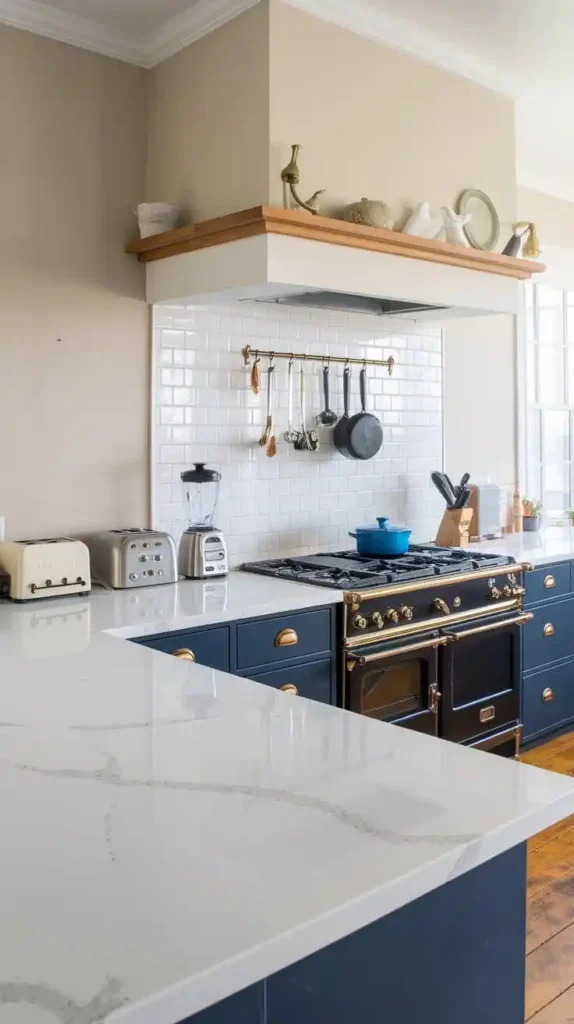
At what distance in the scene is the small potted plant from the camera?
4781mm

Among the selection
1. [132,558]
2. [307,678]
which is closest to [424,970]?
[307,678]

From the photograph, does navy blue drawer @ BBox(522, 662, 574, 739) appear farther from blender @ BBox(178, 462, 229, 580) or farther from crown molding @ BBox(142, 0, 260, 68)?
crown molding @ BBox(142, 0, 260, 68)

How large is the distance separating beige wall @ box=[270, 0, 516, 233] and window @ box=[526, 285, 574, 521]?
140 cm

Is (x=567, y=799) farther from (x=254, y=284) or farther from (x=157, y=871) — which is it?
(x=254, y=284)

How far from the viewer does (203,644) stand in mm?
2670

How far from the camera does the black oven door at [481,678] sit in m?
3.46

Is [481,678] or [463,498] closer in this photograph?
[481,678]

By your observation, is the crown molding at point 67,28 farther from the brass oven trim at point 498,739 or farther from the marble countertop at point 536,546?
the brass oven trim at point 498,739

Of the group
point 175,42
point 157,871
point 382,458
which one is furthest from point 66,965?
point 382,458

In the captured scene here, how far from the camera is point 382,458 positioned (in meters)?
4.14

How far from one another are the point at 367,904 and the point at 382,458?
3256 millimetres

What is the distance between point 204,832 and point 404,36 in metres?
3.10

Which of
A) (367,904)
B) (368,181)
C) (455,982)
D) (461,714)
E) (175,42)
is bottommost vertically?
(461,714)

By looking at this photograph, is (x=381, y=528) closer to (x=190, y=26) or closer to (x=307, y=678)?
(x=307, y=678)
